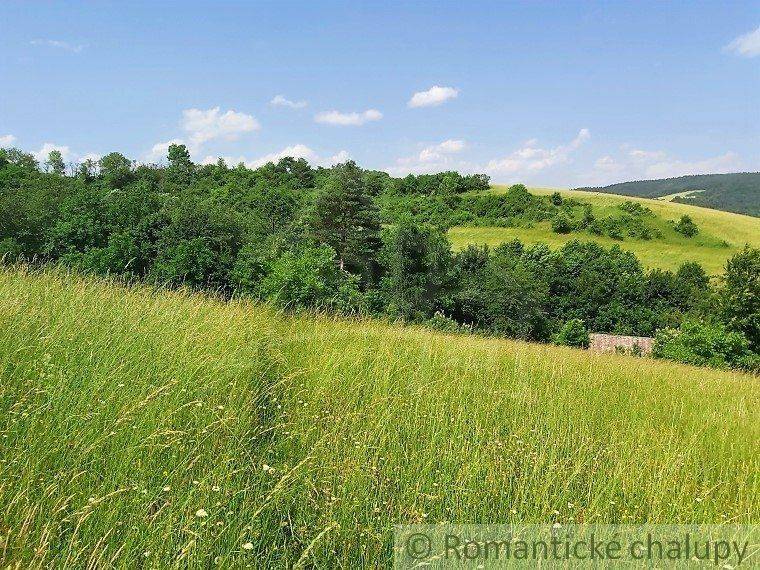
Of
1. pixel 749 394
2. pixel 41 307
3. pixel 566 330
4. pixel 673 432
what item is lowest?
pixel 566 330

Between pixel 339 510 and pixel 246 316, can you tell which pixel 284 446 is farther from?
pixel 246 316

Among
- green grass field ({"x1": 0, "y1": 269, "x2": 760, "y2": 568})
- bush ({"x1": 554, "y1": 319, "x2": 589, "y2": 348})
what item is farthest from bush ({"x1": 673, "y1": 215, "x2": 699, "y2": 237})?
green grass field ({"x1": 0, "y1": 269, "x2": 760, "y2": 568})

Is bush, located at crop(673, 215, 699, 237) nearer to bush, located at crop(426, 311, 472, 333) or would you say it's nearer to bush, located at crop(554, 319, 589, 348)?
bush, located at crop(554, 319, 589, 348)

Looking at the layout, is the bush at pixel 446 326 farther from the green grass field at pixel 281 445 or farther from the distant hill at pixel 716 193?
the distant hill at pixel 716 193

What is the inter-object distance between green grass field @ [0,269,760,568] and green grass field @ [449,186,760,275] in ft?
211

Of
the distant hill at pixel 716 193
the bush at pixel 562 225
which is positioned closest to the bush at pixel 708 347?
the bush at pixel 562 225

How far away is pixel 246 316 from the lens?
19.2 feet

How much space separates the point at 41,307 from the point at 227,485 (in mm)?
3111

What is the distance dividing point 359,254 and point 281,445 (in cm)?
4796

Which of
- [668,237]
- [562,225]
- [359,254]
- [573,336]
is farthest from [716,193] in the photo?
[359,254]

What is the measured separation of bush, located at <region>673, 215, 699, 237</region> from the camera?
7725 cm

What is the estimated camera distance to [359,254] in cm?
5081

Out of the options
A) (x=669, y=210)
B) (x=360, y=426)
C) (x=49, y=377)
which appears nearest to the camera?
(x=49, y=377)

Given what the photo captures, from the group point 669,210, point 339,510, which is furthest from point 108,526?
point 669,210
